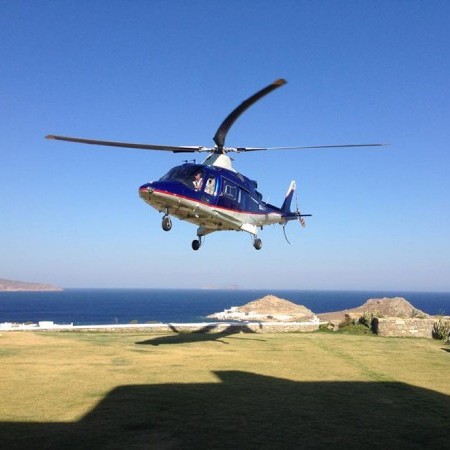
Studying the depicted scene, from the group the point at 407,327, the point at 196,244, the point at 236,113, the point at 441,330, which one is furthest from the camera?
the point at 407,327

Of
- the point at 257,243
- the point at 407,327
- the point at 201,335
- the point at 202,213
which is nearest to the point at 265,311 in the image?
the point at 407,327

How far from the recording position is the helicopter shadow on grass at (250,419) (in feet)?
23.8

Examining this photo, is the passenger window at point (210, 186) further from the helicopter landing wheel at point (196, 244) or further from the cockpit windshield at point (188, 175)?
the helicopter landing wheel at point (196, 244)

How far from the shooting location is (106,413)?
875 centimetres

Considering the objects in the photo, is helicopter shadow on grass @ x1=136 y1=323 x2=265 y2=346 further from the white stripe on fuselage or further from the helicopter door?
the helicopter door

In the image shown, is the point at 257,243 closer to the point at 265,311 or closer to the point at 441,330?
the point at 441,330

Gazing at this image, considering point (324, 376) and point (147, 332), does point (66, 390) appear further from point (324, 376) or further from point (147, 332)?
point (147, 332)

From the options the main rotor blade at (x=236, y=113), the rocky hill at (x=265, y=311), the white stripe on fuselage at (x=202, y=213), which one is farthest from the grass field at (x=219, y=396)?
the rocky hill at (x=265, y=311)

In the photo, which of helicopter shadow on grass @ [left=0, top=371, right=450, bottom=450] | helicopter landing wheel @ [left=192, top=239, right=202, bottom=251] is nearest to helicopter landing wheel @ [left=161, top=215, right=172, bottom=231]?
helicopter landing wheel @ [left=192, top=239, right=202, bottom=251]

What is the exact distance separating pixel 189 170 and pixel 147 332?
1047 cm

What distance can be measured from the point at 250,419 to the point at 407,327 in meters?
17.5

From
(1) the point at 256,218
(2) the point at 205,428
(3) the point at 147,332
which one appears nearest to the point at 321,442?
(2) the point at 205,428

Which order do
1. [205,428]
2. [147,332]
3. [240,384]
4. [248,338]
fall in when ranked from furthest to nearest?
Result: [147,332] → [248,338] → [240,384] → [205,428]

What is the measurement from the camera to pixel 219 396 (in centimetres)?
1027
